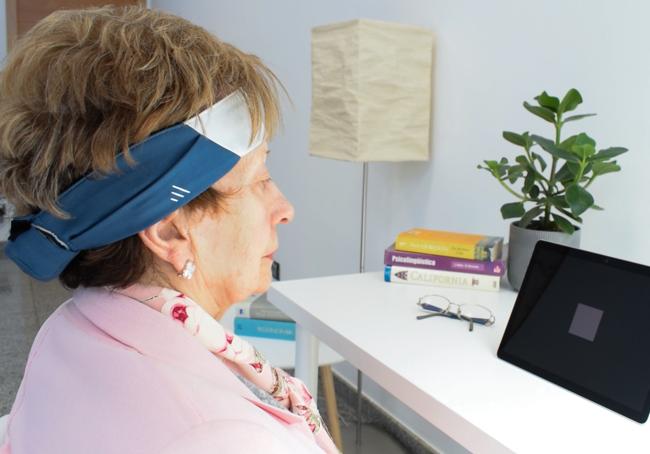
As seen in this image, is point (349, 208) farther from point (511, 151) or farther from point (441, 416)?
point (441, 416)

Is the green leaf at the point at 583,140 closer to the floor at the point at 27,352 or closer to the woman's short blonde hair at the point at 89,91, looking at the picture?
the woman's short blonde hair at the point at 89,91

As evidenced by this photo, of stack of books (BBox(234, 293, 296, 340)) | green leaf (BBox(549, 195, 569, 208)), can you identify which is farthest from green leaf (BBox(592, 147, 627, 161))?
stack of books (BBox(234, 293, 296, 340))

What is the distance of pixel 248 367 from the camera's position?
87 centimetres

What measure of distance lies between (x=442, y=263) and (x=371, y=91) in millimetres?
556

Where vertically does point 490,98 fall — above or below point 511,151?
above

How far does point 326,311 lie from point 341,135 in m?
0.65

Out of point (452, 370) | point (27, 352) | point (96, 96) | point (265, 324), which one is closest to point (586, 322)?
point (452, 370)

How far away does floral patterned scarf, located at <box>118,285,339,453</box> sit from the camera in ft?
2.45

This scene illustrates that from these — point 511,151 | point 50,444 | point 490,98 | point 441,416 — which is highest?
point 490,98

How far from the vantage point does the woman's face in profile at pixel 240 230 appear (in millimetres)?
792

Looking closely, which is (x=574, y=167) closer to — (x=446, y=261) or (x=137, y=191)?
(x=446, y=261)

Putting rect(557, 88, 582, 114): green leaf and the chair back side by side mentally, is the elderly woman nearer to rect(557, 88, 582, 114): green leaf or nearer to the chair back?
the chair back

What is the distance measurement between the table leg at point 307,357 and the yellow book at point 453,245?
1.00 feet

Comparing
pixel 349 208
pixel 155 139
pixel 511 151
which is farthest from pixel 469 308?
pixel 349 208
